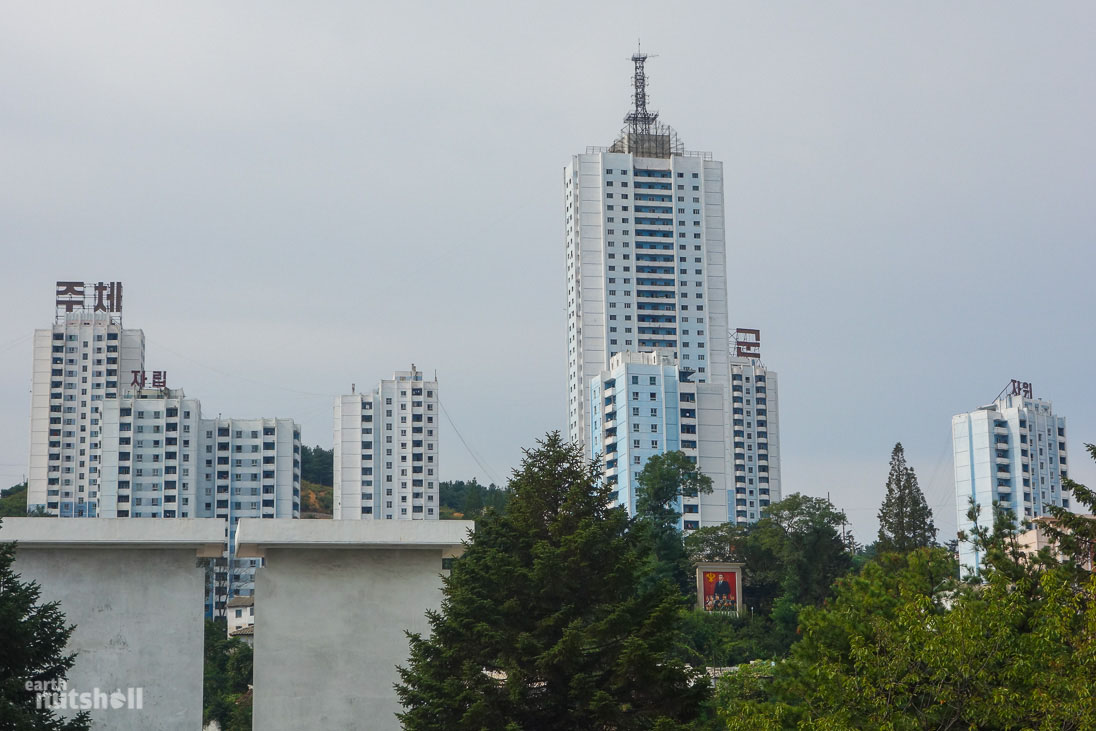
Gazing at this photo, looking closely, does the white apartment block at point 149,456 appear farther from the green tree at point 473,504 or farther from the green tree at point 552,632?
the green tree at point 552,632

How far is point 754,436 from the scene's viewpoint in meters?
131

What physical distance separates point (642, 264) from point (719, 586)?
205 feet

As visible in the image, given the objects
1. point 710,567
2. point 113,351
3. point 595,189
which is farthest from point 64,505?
point 710,567

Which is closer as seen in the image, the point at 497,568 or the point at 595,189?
the point at 497,568

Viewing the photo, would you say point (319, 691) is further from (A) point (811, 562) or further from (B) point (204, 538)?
(A) point (811, 562)

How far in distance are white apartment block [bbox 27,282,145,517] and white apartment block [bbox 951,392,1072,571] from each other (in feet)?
240

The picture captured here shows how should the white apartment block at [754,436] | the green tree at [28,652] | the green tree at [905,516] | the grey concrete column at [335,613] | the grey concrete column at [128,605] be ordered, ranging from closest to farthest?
the green tree at [28,652] → the grey concrete column at [128,605] → the grey concrete column at [335,613] → the green tree at [905,516] → the white apartment block at [754,436]

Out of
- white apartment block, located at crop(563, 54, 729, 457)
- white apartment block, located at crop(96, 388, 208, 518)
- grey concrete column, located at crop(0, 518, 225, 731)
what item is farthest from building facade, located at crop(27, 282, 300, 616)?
grey concrete column, located at crop(0, 518, 225, 731)

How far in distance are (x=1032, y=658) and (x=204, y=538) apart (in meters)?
11.4

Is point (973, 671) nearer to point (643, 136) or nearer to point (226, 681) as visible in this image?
point (226, 681)

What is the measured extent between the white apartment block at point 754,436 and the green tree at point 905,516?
62503 mm

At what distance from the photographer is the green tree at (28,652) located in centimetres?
1714

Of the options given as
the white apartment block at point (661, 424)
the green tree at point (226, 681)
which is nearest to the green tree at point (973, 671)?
the green tree at point (226, 681)

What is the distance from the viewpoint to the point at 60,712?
20000 mm
